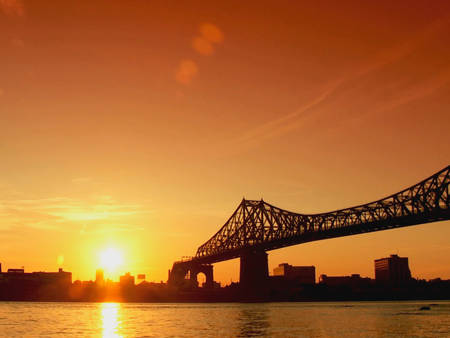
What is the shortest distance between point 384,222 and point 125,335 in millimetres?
47919

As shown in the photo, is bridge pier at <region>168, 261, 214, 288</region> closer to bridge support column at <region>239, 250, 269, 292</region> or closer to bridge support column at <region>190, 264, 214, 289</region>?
bridge support column at <region>190, 264, 214, 289</region>

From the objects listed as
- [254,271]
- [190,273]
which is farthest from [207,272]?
[254,271]

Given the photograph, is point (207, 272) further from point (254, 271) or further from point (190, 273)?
point (254, 271)

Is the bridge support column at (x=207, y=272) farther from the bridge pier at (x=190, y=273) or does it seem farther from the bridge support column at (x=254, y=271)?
the bridge support column at (x=254, y=271)

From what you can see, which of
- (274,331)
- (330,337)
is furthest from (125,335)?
(330,337)

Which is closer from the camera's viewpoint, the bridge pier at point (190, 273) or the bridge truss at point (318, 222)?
the bridge truss at point (318, 222)

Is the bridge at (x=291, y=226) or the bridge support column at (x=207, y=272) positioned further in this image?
the bridge support column at (x=207, y=272)

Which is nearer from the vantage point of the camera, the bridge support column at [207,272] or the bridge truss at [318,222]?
the bridge truss at [318,222]

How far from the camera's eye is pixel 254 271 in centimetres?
11744

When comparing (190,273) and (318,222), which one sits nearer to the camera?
(318,222)

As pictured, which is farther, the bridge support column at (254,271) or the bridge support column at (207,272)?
the bridge support column at (207,272)

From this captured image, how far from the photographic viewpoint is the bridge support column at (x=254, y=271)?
117m

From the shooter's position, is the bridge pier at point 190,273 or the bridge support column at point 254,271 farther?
the bridge pier at point 190,273

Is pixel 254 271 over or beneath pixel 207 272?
beneath
